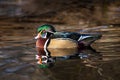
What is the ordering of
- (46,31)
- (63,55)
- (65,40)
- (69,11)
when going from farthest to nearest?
1. (69,11)
2. (46,31)
3. (65,40)
4. (63,55)

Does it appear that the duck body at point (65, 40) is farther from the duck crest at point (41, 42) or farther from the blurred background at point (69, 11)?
the blurred background at point (69, 11)

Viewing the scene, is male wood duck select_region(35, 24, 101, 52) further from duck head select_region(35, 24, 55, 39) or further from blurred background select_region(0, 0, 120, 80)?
blurred background select_region(0, 0, 120, 80)

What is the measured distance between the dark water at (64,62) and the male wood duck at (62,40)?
354 millimetres

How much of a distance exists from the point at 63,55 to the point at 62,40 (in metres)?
1.21

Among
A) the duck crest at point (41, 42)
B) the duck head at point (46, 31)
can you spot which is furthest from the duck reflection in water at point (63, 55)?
the duck head at point (46, 31)

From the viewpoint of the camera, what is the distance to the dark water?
40.6ft

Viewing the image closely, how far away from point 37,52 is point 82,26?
6.64 meters

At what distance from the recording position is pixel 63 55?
15.3 m

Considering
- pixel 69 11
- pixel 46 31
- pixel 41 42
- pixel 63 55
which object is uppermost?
pixel 46 31

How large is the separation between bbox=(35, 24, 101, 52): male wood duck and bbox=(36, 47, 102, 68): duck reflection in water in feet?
0.81

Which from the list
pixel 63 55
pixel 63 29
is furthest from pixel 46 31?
pixel 63 29

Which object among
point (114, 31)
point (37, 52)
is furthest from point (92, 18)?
point (37, 52)

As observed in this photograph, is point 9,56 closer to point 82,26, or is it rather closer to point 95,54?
point 95,54

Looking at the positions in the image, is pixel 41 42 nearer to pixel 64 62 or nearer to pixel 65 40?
pixel 65 40
